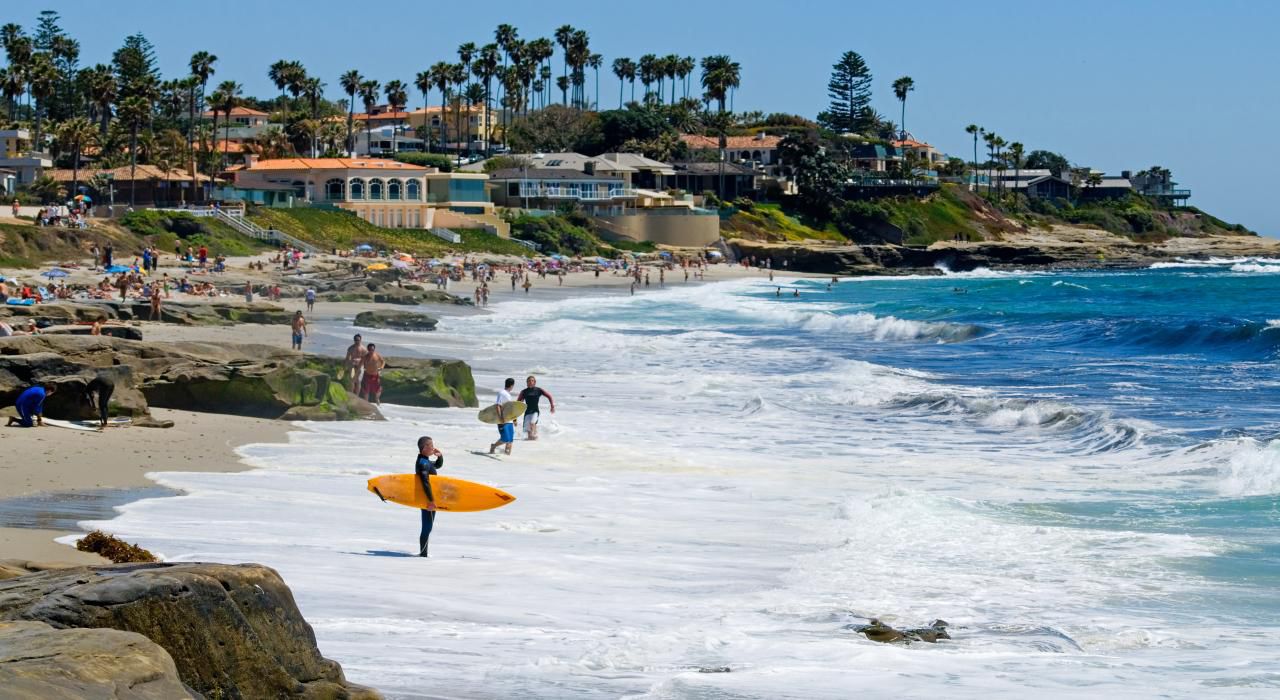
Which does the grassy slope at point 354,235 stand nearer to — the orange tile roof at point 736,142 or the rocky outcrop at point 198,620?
the orange tile roof at point 736,142

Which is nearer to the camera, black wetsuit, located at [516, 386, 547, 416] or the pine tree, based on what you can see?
black wetsuit, located at [516, 386, 547, 416]

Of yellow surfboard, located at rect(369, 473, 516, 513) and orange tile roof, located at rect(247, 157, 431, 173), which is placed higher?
orange tile roof, located at rect(247, 157, 431, 173)

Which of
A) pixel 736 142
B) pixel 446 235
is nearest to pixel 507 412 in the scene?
pixel 446 235

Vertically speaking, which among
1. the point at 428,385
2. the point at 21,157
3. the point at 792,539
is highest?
the point at 21,157

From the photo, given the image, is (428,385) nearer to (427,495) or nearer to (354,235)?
(427,495)

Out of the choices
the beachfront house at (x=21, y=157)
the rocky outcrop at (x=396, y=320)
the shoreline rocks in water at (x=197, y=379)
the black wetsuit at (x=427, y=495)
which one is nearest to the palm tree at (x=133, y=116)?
the beachfront house at (x=21, y=157)

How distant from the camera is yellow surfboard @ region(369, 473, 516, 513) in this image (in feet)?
43.9

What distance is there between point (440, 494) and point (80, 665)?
7.56 m

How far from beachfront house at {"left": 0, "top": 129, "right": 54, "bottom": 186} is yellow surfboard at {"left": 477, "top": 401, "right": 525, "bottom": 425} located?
216 feet

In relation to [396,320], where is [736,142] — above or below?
above

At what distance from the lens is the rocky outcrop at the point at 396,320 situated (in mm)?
41312

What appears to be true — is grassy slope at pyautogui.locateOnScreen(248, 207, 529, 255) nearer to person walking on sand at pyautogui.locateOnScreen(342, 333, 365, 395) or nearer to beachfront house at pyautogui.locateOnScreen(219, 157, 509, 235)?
beachfront house at pyautogui.locateOnScreen(219, 157, 509, 235)

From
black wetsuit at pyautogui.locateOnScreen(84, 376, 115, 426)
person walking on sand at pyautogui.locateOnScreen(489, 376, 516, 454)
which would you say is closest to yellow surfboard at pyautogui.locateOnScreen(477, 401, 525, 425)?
person walking on sand at pyautogui.locateOnScreen(489, 376, 516, 454)

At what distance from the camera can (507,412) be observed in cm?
1973
